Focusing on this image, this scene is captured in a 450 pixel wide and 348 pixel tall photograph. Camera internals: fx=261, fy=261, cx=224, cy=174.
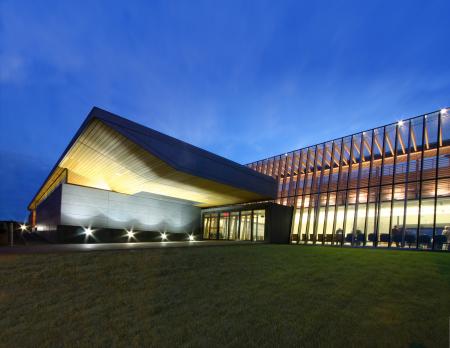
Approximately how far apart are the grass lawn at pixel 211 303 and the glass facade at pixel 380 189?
1031 cm

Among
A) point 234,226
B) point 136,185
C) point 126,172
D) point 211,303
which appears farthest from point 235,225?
point 211,303

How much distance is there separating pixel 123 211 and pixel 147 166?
17.9 ft

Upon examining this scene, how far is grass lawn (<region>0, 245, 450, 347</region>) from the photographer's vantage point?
406 cm

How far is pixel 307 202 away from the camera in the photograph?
2247 centimetres

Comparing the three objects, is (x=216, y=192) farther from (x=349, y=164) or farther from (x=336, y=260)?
(x=349, y=164)

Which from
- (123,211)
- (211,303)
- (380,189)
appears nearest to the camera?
A: (211,303)

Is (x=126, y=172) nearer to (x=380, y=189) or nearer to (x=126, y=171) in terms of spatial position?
(x=126, y=171)

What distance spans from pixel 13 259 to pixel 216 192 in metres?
11.7

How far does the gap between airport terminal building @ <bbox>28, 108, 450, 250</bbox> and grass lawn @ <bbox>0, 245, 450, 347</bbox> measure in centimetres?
647

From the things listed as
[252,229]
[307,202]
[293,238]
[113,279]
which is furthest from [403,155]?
[113,279]

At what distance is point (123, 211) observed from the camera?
17312 millimetres

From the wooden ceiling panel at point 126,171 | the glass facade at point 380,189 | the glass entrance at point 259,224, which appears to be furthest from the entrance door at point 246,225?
the glass facade at point 380,189

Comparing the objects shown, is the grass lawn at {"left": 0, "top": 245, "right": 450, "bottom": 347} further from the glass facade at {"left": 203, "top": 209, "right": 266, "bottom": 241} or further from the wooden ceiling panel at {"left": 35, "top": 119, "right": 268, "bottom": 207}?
the glass facade at {"left": 203, "top": 209, "right": 266, "bottom": 241}

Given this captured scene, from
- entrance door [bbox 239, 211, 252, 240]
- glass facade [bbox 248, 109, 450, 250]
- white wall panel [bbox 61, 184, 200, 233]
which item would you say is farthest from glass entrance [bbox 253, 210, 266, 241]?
white wall panel [bbox 61, 184, 200, 233]
